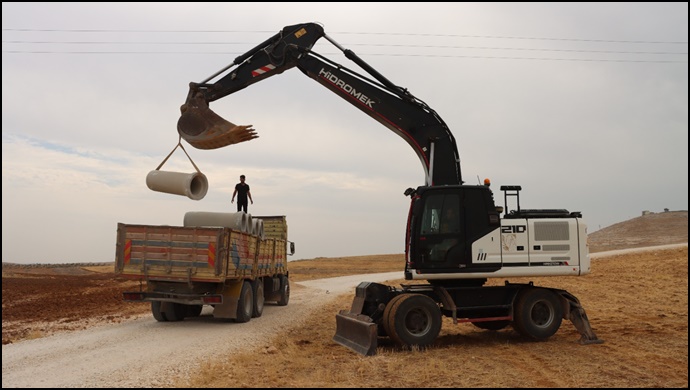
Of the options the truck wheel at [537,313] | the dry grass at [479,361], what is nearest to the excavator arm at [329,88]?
the truck wheel at [537,313]

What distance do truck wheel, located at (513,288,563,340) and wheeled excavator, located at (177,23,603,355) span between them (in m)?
0.02

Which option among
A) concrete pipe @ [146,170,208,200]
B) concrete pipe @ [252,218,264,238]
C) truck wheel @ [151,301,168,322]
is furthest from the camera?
concrete pipe @ [252,218,264,238]

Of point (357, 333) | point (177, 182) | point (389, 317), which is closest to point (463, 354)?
point (389, 317)

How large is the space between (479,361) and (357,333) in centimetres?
233

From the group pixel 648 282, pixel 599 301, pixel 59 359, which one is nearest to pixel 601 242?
pixel 648 282

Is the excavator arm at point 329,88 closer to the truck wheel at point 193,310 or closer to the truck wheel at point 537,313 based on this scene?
the truck wheel at point 537,313

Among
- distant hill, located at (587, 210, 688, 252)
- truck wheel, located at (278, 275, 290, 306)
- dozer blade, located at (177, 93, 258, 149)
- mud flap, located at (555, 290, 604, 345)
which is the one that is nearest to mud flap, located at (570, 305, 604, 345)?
mud flap, located at (555, 290, 604, 345)

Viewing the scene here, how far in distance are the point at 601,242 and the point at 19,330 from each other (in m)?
62.3

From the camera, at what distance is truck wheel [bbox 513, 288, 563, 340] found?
1220cm

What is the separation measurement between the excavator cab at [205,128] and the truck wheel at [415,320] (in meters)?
4.56

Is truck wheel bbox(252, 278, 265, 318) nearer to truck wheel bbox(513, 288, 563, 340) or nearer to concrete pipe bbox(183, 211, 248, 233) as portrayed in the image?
concrete pipe bbox(183, 211, 248, 233)

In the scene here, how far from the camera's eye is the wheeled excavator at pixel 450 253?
11.6m

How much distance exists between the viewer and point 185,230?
555 inches

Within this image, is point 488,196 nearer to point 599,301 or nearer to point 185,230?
point 185,230
